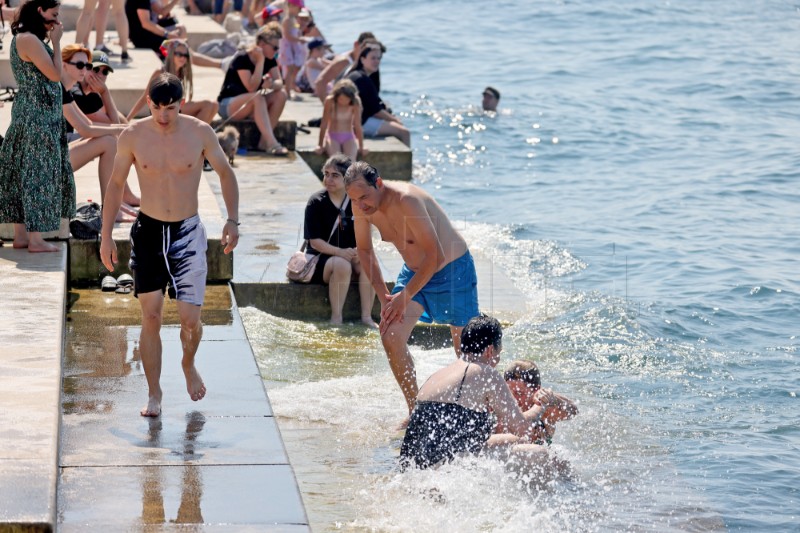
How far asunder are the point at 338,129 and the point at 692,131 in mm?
10203

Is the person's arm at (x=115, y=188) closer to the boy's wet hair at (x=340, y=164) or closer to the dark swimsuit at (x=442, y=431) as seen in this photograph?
the dark swimsuit at (x=442, y=431)

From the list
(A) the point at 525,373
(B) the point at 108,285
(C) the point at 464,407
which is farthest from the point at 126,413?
(B) the point at 108,285

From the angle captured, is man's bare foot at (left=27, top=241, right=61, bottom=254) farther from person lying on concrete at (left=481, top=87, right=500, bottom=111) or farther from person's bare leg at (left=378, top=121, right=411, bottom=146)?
person lying on concrete at (left=481, top=87, right=500, bottom=111)

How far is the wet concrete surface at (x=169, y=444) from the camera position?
17.2ft

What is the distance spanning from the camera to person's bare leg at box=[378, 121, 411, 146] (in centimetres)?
1651

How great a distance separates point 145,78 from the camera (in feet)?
48.2

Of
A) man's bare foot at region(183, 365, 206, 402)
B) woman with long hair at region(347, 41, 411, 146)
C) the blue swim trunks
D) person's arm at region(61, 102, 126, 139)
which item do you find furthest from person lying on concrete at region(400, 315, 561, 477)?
woman with long hair at region(347, 41, 411, 146)

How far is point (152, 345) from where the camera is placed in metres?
6.38

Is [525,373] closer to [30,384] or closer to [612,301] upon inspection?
[30,384]

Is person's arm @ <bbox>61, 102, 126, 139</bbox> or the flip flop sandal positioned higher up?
person's arm @ <bbox>61, 102, 126, 139</bbox>

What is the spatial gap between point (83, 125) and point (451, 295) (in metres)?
3.58

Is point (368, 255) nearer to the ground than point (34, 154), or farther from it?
nearer to the ground

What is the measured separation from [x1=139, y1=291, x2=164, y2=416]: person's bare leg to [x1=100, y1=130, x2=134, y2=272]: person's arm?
0.31m

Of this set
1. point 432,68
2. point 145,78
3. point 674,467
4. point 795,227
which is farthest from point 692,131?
point 674,467
